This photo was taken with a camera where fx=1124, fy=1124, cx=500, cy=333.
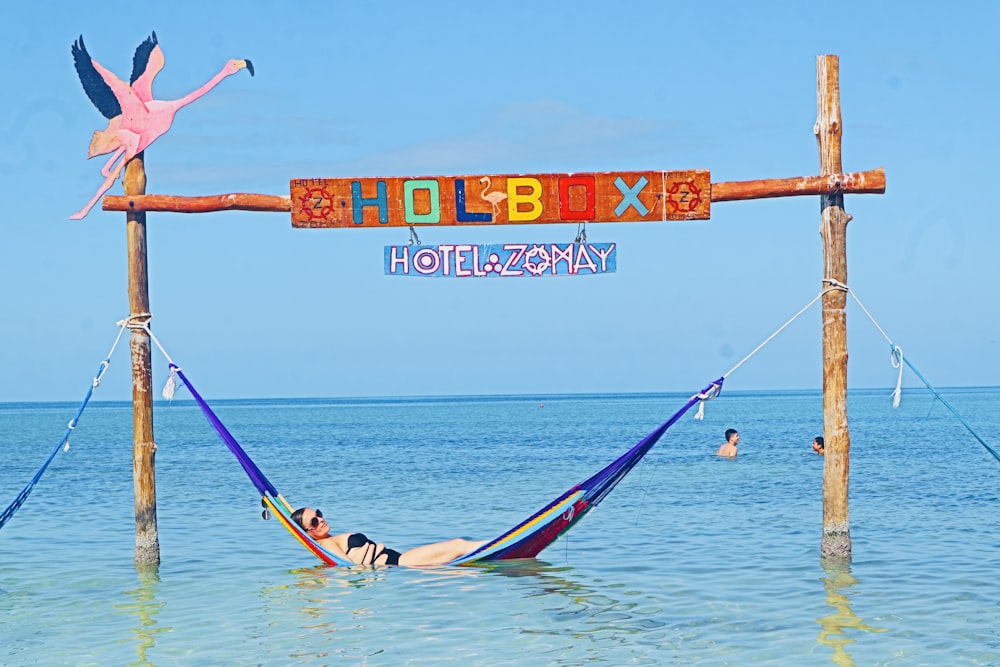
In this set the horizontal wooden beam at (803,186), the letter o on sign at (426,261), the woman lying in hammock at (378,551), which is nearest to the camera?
the horizontal wooden beam at (803,186)

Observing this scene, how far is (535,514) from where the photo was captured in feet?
35.4

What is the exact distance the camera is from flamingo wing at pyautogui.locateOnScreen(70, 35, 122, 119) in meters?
10.5

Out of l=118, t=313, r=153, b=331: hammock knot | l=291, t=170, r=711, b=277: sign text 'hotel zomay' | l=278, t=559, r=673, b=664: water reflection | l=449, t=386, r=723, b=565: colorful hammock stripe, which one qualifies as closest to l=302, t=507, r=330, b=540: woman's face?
l=278, t=559, r=673, b=664: water reflection

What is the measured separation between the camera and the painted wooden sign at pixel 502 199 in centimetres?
998

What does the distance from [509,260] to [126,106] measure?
3.96m

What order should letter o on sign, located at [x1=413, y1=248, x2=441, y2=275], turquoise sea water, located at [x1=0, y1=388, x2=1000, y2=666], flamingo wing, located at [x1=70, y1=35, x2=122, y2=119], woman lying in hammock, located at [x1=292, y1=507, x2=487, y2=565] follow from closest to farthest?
turquoise sea water, located at [x1=0, y1=388, x2=1000, y2=666] < letter o on sign, located at [x1=413, y1=248, x2=441, y2=275] < flamingo wing, located at [x1=70, y1=35, x2=122, y2=119] < woman lying in hammock, located at [x1=292, y1=507, x2=487, y2=565]

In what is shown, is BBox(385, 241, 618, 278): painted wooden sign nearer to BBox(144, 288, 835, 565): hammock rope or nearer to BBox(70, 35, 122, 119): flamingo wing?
BBox(144, 288, 835, 565): hammock rope

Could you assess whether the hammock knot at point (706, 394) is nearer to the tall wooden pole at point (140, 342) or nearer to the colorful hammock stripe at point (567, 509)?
the colorful hammock stripe at point (567, 509)

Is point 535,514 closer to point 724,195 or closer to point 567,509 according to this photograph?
point 567,509

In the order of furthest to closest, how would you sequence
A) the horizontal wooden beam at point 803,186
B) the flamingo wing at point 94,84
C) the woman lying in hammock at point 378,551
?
the woman lying in hammock at point 378,551
the flamingo wing at point 94,84
the horizontal wooden beam at point 803,186

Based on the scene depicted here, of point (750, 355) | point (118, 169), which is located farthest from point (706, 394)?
point (118, 169)

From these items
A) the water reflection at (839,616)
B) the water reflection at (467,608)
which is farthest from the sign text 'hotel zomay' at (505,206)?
the water reflection at (839,616)

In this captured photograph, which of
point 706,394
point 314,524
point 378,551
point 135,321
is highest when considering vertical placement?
point 135,321

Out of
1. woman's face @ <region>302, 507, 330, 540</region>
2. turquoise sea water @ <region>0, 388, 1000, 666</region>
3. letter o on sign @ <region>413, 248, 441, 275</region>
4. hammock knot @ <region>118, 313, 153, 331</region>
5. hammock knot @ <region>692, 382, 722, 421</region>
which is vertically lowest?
turquoise sea water @ <region>0, 388, 1000, 666</region>
